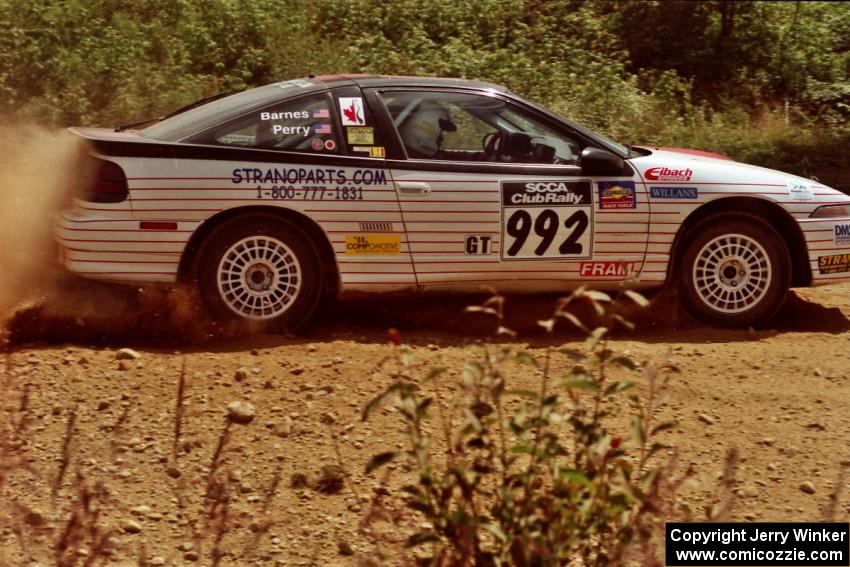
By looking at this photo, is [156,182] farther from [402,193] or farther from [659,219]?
[659,219]

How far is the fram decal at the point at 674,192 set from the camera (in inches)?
306

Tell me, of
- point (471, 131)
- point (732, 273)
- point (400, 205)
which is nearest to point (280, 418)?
point (400, 205)

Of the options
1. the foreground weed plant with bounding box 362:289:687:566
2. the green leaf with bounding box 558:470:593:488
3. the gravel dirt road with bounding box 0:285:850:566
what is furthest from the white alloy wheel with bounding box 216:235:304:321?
the green leaf with bounding box 558:470:593:488

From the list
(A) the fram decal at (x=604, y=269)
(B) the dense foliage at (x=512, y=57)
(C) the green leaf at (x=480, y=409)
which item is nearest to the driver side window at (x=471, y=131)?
(A) the fram decal at (x=604, y=269)

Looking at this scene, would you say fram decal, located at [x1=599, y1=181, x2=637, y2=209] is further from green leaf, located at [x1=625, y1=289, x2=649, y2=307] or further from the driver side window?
green leaf, located at [x1=625, y1=289, x2=649, y2=307]

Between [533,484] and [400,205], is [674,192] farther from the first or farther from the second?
[533,484]

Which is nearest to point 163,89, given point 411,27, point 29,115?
point 29,115

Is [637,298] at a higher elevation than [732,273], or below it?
higher

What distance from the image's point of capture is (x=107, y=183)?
284 inches

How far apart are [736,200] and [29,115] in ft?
21.9

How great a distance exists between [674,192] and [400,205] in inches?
68.0

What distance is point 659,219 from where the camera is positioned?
7.79 metres

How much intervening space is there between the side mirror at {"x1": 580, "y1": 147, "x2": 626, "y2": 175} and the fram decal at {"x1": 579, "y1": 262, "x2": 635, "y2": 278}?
56cm

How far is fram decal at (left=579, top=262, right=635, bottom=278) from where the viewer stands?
7.73 metres
